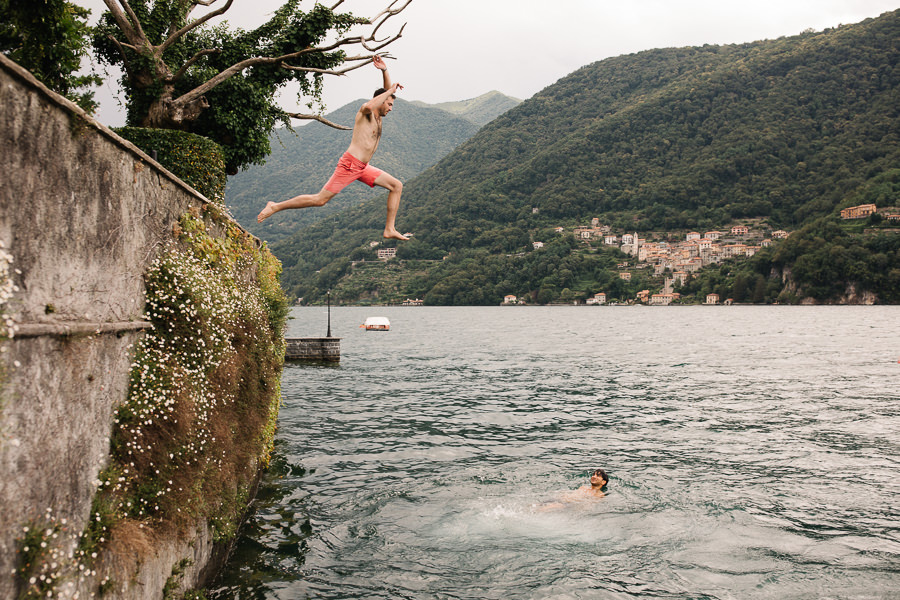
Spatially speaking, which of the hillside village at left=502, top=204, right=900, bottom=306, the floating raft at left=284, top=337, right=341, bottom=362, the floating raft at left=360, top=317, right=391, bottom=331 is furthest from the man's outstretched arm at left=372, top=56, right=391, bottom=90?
the hillside village at left=502, top=204, right=900, bottom=306

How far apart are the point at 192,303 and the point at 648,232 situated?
6474 inches

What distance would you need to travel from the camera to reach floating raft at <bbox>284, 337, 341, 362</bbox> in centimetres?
3691

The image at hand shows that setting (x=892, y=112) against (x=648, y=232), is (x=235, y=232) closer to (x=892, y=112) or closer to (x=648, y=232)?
Answer: (x=648, y=232)

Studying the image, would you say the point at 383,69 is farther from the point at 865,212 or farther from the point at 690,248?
the point at 690,248

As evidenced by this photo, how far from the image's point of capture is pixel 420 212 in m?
178

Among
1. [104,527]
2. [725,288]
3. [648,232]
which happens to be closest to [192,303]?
[104,527]

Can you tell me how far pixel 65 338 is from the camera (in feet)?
12.8

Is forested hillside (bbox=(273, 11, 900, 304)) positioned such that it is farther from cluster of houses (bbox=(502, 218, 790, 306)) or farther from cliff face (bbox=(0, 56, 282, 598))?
cliff face (bbox=(0, 56, 282, 598))

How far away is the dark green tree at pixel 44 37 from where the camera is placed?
340 inches

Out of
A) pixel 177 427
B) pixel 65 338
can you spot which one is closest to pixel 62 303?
pixel 65 338

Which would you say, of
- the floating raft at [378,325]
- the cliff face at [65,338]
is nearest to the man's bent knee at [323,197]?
the cliff face at [65,338]

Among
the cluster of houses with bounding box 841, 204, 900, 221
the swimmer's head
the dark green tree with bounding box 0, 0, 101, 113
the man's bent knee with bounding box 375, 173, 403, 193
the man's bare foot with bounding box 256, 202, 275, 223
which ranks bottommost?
the swimmer's head

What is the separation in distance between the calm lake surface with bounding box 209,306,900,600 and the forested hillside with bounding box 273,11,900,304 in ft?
377

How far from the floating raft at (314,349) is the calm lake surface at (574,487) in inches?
415
